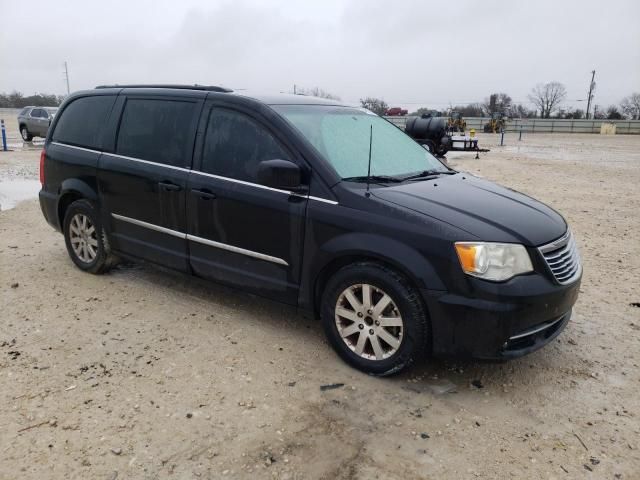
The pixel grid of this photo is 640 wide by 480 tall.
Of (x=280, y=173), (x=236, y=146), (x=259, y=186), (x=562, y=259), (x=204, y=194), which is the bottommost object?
(x=562, y=259)

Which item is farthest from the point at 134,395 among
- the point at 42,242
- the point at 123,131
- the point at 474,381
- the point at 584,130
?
the point at 584,130

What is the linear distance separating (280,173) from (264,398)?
56.8 inches

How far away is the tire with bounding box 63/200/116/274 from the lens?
5.08 metres

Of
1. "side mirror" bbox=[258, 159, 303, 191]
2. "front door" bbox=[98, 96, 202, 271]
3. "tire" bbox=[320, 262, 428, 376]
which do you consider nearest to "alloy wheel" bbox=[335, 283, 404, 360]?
"tire" bbox=[320, 262, 428, 376]

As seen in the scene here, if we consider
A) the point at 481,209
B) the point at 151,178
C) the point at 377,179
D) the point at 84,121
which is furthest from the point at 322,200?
the point at 84,121

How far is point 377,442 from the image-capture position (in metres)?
2.82

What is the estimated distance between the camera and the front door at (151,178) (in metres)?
4.28

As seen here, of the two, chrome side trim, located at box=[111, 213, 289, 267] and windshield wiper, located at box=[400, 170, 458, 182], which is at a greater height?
windshield wiper, located at box=[400, 170, 458, 182]

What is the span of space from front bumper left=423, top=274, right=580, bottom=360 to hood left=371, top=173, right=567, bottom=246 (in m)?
0.29

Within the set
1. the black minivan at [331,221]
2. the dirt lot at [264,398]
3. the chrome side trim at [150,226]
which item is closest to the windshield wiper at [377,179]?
the black minivan at [331,221]

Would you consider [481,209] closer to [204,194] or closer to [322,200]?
[322,200]

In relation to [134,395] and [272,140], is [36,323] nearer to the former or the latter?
[134,395]

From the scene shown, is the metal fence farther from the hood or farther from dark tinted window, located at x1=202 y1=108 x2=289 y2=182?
dark tinted window, located at x1=202 y1=108 x2=289 y2=182

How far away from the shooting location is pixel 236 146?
13.1 feet
